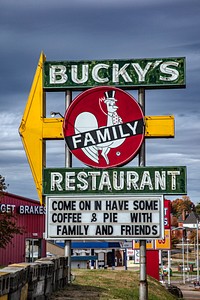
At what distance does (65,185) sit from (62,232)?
162 cm

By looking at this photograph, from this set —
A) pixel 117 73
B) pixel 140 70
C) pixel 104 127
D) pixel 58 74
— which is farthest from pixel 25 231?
pixel 140 70

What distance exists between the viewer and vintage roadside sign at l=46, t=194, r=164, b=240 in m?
19.8

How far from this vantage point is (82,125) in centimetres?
2127

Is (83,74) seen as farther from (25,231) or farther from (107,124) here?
(25,231)

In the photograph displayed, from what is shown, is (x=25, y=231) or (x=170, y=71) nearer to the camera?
(x=170, y=71)

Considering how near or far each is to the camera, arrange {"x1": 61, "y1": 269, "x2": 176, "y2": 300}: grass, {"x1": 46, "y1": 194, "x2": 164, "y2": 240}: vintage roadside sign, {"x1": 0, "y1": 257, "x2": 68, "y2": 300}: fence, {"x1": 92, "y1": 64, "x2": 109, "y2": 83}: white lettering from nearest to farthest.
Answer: {"x1": 0, "y1": 257, "x2": 68, "y2": 300}: fence, {"x1": 61, "y1": 269, "x2": 176, "y2": 300}: grass, {"x1": 46, "y1": 194, "x2": 164, "y2": 240}: vintage roadside sign, {"x1": 92, "y1": 64, "x2": 109, "y2": 83}: white lettering

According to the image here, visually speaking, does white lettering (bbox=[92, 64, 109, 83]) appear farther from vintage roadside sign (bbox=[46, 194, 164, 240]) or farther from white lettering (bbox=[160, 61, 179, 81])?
vintage roadside sign (bbox=[46, 194, 164, 240])

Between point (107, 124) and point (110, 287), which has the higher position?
point (107, 124)

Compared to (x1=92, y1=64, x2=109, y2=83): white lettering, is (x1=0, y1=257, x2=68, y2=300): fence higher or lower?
lower

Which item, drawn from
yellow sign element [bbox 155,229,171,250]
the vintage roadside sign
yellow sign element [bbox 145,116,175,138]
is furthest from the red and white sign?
yellow sign element [bbox 155,229,171,250]

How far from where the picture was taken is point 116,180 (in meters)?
20.4

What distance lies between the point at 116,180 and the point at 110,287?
14.7ft

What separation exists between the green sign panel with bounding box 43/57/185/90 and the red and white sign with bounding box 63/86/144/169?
1.31 feet

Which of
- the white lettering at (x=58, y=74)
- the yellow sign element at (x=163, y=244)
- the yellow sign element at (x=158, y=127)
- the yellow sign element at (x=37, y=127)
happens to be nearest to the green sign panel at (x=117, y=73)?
the white lettering at (x=58, y=74)
